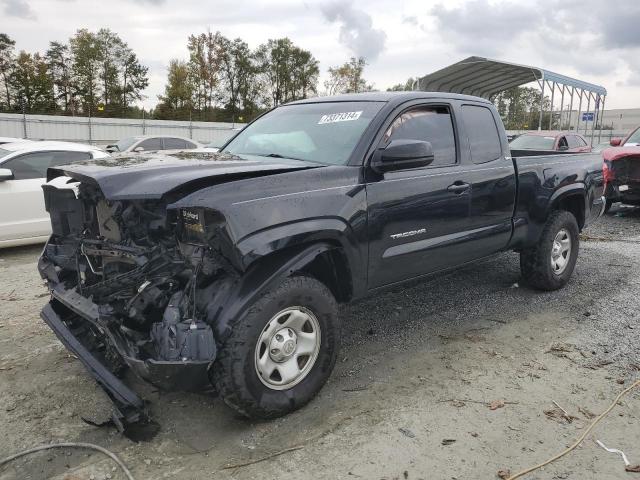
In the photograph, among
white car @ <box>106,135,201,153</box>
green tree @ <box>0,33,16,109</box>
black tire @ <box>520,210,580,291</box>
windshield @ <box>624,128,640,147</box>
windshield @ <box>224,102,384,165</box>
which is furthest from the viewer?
green tree @ <box>0,33,16,109</box>

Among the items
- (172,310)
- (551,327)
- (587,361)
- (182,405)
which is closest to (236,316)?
(172,310)

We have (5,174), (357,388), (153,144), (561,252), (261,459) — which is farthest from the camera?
(153,144)

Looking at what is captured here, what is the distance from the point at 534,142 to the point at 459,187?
9825 mm

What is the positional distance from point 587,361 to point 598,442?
1.14 metres

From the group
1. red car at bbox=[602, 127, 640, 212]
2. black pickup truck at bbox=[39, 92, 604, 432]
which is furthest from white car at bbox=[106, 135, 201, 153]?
black pickup truck at bbox=[39, 92, 604, 432]

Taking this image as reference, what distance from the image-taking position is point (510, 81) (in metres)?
18.0

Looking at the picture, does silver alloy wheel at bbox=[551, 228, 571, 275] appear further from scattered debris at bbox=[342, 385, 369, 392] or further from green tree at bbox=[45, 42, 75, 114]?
green tree at bbox=[45, 42, 75, 114]

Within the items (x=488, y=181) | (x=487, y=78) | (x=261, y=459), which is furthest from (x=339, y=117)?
(x=487, y=78)

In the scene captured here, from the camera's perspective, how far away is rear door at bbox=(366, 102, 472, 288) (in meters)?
3.62

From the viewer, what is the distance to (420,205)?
152 inches

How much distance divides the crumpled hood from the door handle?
1.18 m

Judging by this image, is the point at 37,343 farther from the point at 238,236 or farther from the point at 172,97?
the point at 172,97

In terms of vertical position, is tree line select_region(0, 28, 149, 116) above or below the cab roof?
above

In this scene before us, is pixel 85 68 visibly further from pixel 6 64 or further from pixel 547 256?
pixel 547 256
